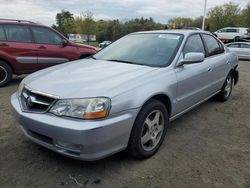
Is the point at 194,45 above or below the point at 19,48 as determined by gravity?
above

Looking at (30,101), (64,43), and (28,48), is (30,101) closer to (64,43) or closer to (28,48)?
(28,48)

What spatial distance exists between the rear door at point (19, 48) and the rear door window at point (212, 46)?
4502mm

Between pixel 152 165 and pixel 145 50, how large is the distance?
1.68m

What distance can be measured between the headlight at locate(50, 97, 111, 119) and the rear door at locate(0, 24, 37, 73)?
194 inches

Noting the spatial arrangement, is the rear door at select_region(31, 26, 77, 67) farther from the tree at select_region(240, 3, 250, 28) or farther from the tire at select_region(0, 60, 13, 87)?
the tree at select_region(240, 3, 250, 28)

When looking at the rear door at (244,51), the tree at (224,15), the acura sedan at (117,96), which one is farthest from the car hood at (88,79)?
the tree at (224,15)

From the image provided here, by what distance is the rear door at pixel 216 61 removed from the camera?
4.84m

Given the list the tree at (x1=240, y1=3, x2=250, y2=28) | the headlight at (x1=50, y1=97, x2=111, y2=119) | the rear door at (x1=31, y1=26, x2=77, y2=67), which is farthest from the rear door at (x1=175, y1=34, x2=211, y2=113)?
the tree at (x1=240, y1=3, x2=250, y2=28)

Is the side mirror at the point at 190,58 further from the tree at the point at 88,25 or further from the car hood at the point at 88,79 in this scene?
the tree at the point at 88,25

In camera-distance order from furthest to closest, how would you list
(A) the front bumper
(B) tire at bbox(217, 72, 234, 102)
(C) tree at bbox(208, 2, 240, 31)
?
(C) tree at bbox(208, 2, 240, 31), (B) tire at bbox(217, 72, 234, 102), (A) the front bumper

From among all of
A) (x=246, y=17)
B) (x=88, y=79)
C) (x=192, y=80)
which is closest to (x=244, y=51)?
(x=192, y=80)

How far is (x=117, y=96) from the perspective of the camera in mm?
2803

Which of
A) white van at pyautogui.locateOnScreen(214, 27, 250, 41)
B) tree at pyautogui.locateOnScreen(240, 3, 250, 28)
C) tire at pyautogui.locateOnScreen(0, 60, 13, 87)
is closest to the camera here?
tire at pyautogui.locateOnScreen(0, 60, 13, 87)

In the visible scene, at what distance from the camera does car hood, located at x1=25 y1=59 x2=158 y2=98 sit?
2.83 m
